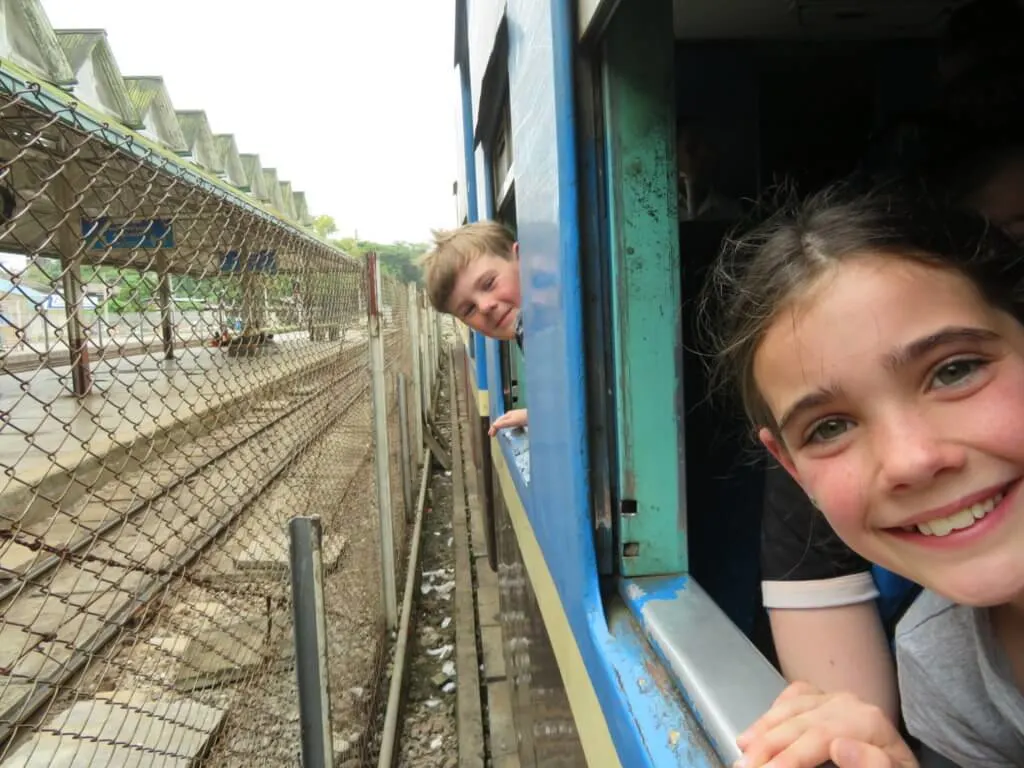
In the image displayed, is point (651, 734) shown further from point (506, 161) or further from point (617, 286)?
point (506, 161)

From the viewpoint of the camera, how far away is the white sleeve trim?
1.10 meters

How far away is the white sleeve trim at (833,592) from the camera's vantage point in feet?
3.60

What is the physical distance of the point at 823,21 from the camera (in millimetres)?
2045

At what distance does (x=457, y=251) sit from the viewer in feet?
8.14

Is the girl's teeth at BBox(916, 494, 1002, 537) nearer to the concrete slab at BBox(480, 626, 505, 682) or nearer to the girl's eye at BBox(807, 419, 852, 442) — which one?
the girl's eye at BBox(807, 419, 852, 442)

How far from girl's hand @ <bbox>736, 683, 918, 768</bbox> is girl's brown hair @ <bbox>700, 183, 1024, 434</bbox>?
35 centimetres

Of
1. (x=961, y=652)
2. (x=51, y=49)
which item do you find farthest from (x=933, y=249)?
(x=51, y=49)

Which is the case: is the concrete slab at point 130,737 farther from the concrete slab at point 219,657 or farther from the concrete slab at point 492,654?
the concrete slab at point 492,654

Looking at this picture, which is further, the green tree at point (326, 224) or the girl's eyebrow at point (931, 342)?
the green tree at point (326, 224)

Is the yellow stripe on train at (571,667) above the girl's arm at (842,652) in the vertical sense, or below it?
below

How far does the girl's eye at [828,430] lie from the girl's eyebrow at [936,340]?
89 millimetres

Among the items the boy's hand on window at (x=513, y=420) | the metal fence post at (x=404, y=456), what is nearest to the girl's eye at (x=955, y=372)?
the boy's hand on window at (x=513, y=420)

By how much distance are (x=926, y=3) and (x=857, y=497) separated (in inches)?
67.4

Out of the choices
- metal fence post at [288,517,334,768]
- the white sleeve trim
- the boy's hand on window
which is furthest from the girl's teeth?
the boy's hand on window
